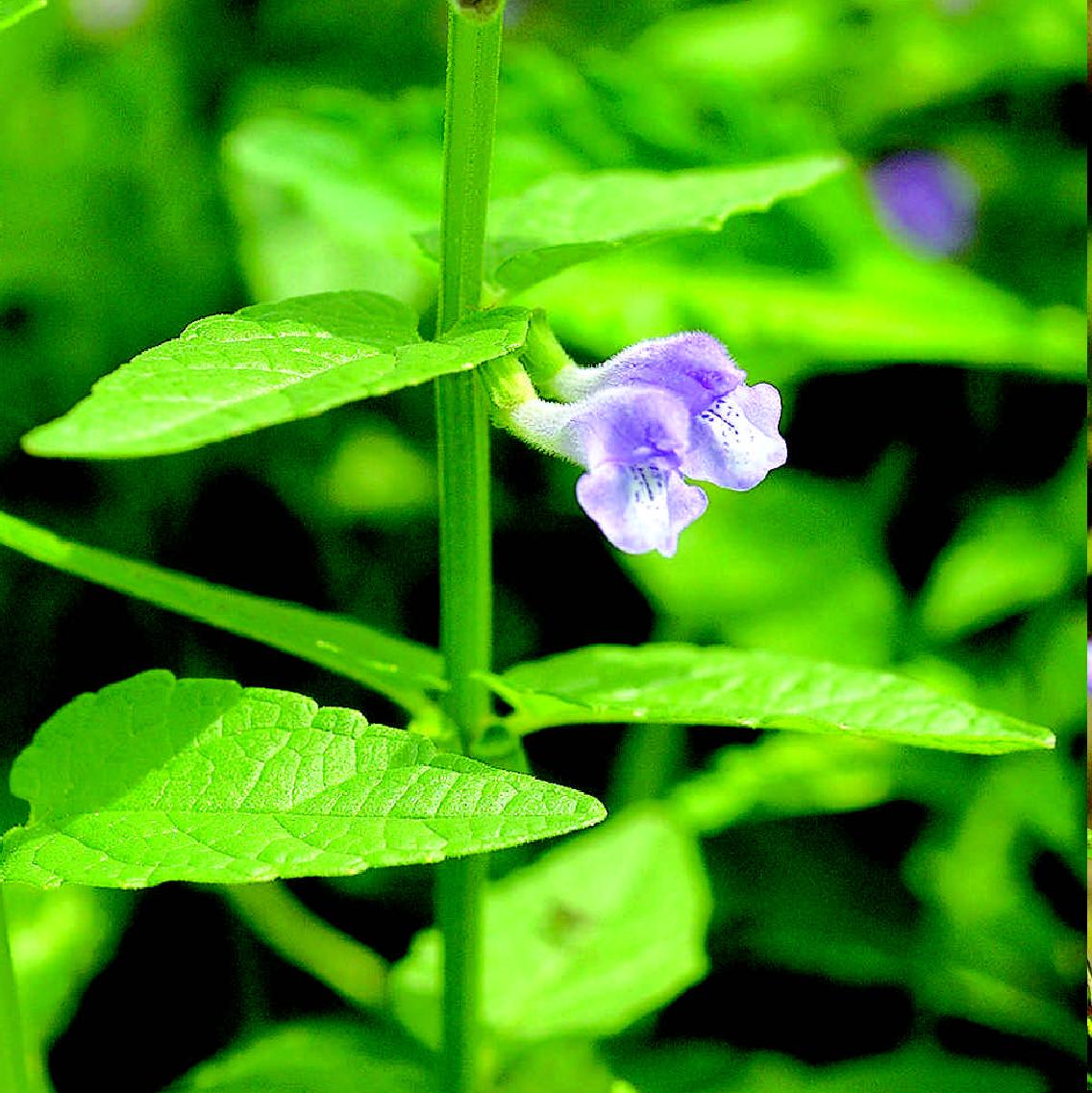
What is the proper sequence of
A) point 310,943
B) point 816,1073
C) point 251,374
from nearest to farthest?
1. point 251,374
2. point 816,1073
3. point 310,943

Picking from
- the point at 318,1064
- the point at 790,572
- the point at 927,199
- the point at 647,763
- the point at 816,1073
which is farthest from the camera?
the point at 927,199

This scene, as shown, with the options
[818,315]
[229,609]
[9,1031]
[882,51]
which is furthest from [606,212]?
[882,51]

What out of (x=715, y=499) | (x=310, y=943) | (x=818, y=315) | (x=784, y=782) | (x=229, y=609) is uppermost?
(x=818, y=315)

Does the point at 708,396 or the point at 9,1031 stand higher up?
the point at 708,396

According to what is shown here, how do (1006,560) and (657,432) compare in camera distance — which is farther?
(1006,560)

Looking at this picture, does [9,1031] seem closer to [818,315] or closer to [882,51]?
[818,315]

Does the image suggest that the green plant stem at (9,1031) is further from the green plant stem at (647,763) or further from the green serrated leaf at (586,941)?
the green plant stem at (647,763)

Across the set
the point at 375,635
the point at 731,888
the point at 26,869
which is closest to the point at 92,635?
the point at 731,888
